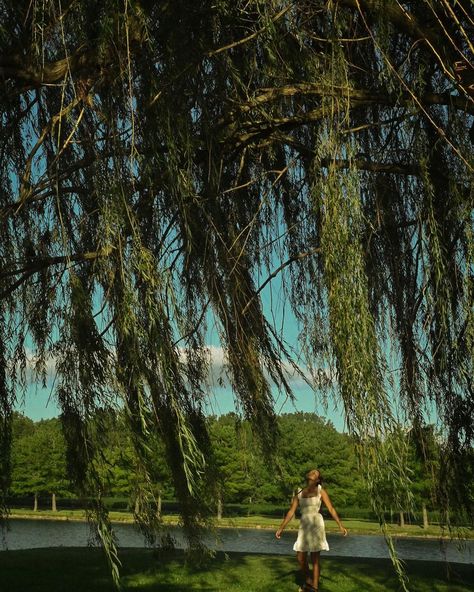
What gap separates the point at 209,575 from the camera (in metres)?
6.19

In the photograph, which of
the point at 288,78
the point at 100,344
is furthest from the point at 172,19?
the point at 100,344

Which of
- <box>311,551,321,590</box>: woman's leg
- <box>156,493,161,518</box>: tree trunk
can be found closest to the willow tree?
<box>156,493,161,518</box>: tree trunk

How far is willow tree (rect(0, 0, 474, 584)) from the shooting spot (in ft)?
9.31

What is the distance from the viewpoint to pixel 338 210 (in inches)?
108

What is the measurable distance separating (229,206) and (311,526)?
3163mm

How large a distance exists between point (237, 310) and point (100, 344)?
0.66 m

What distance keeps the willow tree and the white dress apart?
7.12ft


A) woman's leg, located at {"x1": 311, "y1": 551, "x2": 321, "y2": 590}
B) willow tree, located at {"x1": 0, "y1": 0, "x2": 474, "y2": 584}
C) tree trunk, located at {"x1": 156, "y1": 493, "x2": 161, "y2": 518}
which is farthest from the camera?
woman's leg, located at {"x1": 311, "y1": 551, "x2": 321, "y2": 590}

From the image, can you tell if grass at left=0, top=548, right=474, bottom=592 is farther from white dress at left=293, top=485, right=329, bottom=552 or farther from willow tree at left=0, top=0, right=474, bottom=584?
willow tree at left=0, top=0, right=474, bottom=584

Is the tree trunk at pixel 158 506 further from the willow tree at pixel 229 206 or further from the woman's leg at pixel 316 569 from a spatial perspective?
the woman's leg at pixel 316 569

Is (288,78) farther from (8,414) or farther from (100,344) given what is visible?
(8,414)

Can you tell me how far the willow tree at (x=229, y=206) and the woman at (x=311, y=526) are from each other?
7.01ft

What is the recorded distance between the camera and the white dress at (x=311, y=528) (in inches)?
228

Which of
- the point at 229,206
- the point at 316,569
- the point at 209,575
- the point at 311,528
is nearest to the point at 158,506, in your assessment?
the point at 229,206
